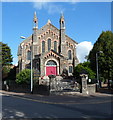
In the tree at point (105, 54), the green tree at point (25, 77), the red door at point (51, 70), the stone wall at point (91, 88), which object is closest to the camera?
the stone wall at point (91, 88)

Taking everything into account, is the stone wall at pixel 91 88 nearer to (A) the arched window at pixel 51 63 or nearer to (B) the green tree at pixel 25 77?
(B) the green tree at pixel 25 77

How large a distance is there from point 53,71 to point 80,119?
2925cm

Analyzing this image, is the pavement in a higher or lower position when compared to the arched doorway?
lower

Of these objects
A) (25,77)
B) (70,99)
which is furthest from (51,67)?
(70,99)

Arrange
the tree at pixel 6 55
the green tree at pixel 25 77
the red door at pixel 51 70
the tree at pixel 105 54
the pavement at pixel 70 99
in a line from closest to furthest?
the pavement at pixel 70 99 < the tree at pixel 105 54 < the green tree at pixel 25 77 < the red door at pixel 51 70 < the tree at pixel 6 55

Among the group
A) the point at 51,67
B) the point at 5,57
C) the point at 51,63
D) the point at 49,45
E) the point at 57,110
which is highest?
the point at 49,45

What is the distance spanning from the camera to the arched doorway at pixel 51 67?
3740 cm

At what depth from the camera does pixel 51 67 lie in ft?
123

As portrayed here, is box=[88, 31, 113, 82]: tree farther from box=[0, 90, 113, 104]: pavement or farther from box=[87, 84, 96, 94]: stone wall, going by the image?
box=[0, 90, 113, 104]: pavement

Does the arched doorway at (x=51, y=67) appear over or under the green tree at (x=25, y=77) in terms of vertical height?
over

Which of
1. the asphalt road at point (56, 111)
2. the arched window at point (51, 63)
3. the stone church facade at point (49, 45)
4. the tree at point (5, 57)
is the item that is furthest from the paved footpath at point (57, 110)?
the tree at point (5, 57)

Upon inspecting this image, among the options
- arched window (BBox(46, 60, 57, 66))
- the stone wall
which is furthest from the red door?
the stone wall

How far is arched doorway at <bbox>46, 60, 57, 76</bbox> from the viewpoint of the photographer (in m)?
37.4

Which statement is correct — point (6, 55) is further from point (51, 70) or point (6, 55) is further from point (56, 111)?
point (56, 111)
